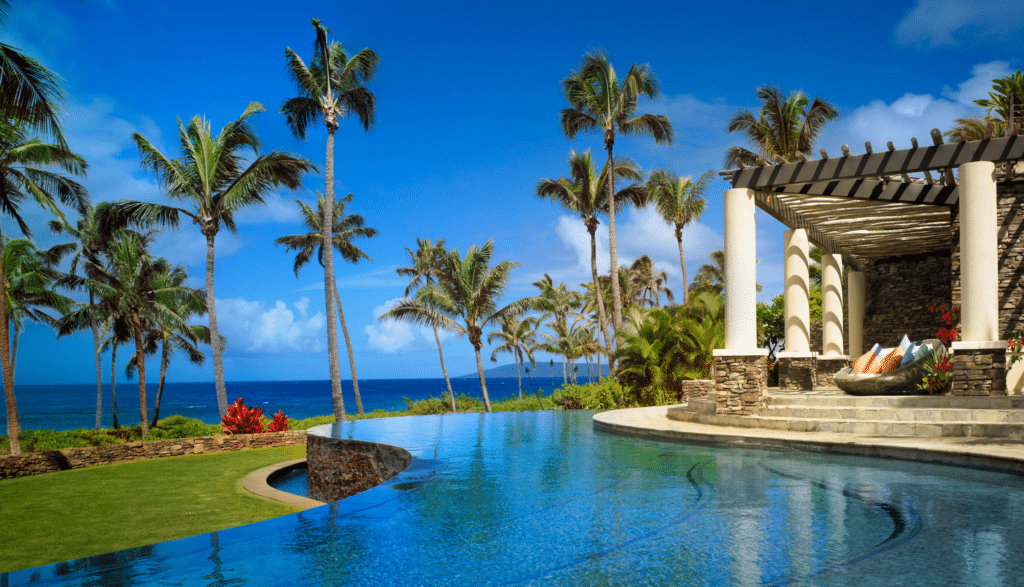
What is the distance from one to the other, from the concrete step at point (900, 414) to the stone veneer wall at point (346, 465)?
620cm

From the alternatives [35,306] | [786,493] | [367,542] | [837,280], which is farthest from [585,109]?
[35,306]

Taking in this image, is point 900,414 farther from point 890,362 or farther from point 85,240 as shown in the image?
point 85,240

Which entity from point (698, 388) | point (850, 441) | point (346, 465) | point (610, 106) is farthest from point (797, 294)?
point (610, 106)

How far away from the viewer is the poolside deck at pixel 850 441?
261 inches

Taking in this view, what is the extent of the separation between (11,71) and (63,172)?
25.1 ft

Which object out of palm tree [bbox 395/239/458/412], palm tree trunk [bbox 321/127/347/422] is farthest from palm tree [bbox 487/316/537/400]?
palm tree trunk [bbox 321/127/347/422]

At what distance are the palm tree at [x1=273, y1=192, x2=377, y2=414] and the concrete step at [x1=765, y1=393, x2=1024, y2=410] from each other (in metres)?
25.0

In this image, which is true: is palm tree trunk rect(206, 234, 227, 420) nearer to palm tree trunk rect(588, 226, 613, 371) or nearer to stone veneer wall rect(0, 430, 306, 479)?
stone veneer wall rect(0, 430, 306, 479)

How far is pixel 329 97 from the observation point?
21531mm

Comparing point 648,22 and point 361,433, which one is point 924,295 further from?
point 361,433

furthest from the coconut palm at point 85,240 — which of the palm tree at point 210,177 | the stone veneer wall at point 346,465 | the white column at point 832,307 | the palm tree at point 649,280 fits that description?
the palm tree at point 649,280

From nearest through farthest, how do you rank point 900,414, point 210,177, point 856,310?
1. point 900,414
2. point 856,310
3. point 210,177

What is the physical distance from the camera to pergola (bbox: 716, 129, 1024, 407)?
9.63 meters

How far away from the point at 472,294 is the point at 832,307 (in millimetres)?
13829
